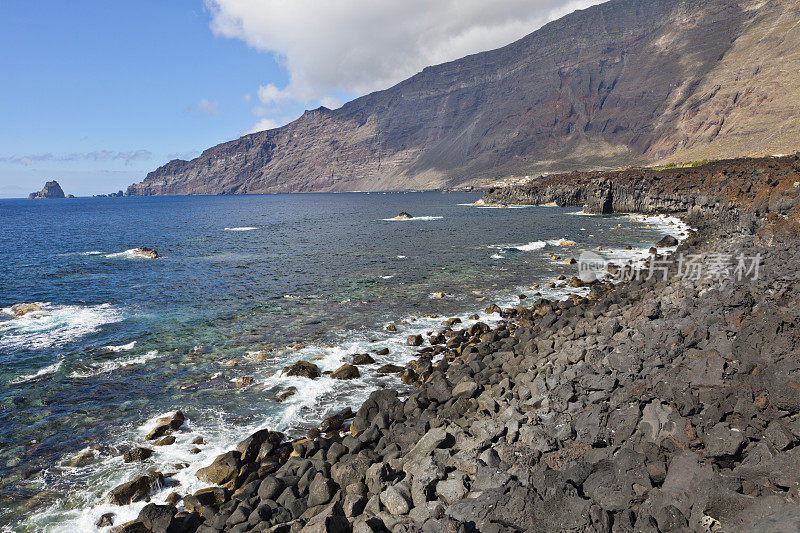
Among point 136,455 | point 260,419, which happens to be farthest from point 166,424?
point 260,419

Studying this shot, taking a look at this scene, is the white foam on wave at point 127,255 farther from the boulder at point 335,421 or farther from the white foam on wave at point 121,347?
the boulder at point 335,421

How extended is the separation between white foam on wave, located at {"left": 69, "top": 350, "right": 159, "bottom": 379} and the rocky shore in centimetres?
747

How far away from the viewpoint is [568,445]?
9.93 metres

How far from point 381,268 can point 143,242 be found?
4946 cm

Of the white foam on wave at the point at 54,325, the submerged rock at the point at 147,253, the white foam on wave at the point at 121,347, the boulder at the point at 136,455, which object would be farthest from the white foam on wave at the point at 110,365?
the submerged rock at the point at 147,253

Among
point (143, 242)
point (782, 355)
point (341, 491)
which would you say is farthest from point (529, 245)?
point (143, 242)

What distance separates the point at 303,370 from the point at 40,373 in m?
12.9

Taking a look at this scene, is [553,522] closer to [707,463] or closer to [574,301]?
[707,463]

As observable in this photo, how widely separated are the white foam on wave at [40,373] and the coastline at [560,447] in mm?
13738

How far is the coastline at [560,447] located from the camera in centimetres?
762

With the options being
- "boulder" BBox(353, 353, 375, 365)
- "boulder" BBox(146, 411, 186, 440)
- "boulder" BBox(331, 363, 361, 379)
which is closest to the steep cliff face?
"boulder" BBox(353, 353, 375, 365)

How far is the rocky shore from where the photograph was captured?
7492 mm

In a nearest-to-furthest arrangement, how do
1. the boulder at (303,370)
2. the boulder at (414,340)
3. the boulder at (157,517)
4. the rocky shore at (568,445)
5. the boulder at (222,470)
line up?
the rocky shore at (568,445) → the boulder at (157,517) → the boulder at (222,470) → the boulder at (303,370) → the boulder at (414,340)

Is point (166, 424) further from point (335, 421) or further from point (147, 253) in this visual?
point (147, 253)
